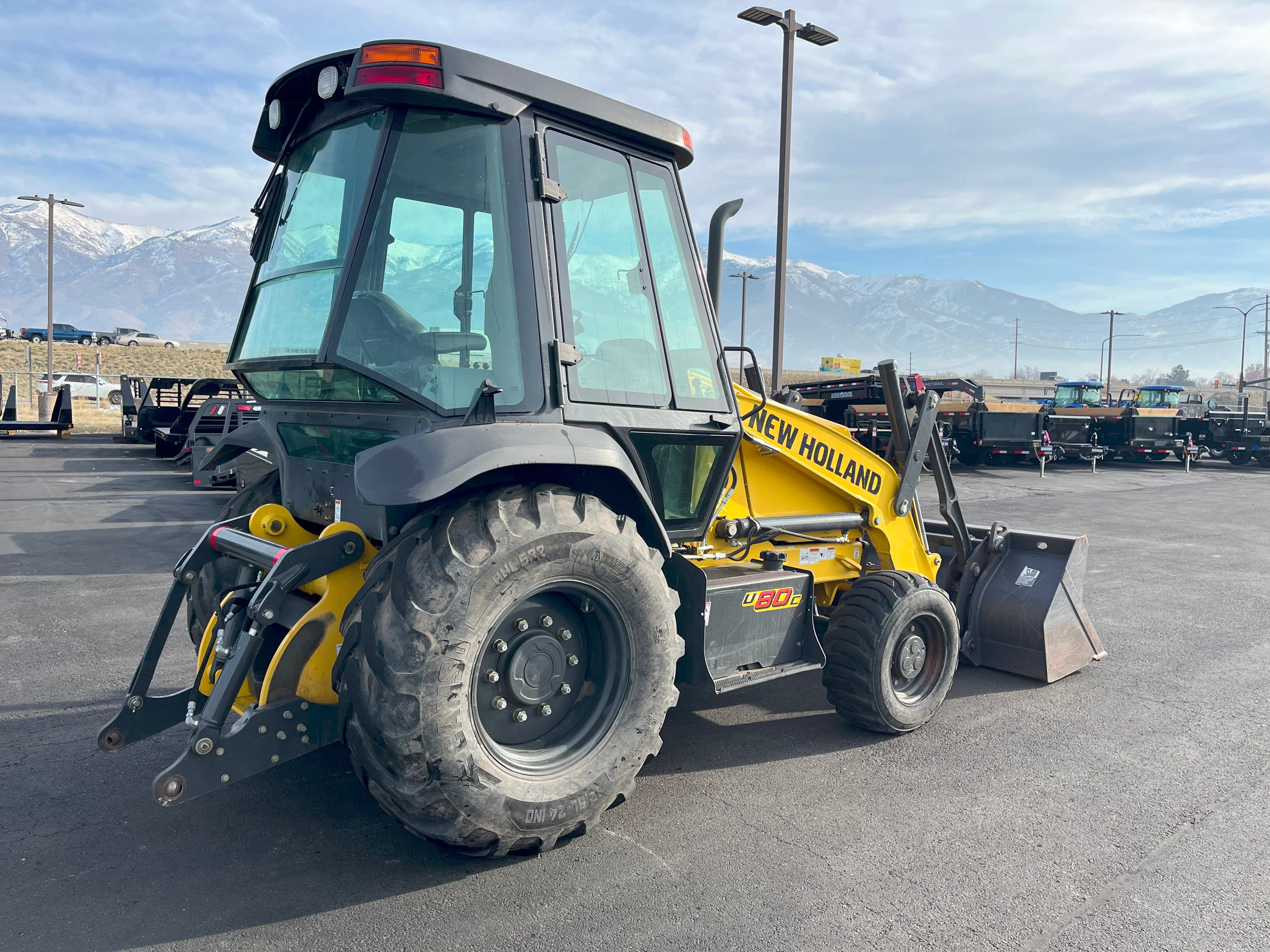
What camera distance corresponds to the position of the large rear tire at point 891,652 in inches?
172

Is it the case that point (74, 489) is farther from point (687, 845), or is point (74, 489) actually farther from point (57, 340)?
point (57, 340)

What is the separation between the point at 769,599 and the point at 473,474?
185 centimetres

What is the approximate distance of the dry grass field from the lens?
5125 centimetres

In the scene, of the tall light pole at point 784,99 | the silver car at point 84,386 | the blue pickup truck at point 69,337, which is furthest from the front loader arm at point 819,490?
the blue pickup truck at point 69,337

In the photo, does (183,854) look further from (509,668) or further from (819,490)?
(819,490)

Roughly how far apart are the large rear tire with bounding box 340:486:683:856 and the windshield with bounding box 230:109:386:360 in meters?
1.07

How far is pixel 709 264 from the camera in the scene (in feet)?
13.5

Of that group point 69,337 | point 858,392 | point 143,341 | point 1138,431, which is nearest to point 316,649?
point 858,392

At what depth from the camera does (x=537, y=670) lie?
320cm

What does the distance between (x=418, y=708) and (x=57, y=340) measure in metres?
75.5

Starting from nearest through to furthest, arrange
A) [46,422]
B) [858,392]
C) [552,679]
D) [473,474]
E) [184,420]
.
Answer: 1. [473,474]
2. [552,679]
3. [858,392]
4. [184,420]
5. [46,422]

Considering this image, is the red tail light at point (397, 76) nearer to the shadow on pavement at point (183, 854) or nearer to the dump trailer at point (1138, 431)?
the shadow on pavement at point (183, 854)

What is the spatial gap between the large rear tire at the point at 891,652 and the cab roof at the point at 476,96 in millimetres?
2315

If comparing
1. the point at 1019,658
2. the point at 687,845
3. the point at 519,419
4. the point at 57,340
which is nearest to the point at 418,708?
the point at 519,419
